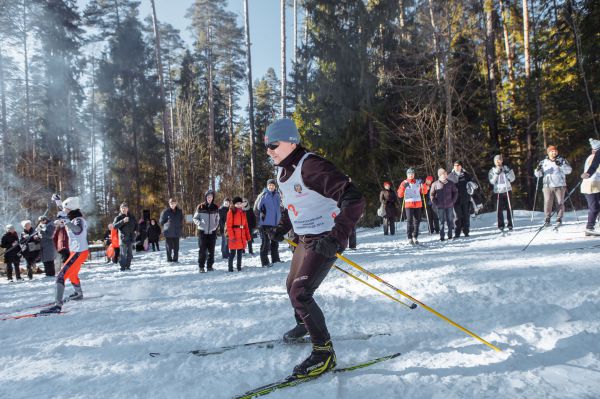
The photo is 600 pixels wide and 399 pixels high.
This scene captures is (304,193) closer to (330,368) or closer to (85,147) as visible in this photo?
(330,368)

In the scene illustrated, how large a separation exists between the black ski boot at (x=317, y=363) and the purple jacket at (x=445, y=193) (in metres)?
8.39

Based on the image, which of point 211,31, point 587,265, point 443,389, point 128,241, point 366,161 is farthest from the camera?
point 211,31

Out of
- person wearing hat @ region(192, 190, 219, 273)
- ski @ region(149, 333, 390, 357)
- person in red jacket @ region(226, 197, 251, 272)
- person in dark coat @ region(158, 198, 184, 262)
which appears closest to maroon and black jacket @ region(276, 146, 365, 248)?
ski @ region(149, 333, 390, 357)

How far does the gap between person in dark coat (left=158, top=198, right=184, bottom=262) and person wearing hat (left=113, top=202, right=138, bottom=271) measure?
97cm

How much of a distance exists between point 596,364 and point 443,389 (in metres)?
1.24

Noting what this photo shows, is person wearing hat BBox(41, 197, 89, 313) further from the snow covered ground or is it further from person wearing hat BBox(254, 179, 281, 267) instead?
person wearing hat BBox(254, 179, 281, 267)

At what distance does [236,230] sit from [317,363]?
22.1 feet

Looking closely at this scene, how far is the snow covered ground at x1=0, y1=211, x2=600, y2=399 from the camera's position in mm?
2846

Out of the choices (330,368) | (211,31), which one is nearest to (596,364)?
(330,368)

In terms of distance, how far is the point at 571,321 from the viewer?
363 centimetres

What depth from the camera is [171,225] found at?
39.7 feet

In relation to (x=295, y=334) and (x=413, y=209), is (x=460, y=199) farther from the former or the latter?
(x=295, y=334)

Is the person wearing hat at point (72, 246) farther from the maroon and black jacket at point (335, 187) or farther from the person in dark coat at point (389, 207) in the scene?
the person in dark coat at point (389, 207)

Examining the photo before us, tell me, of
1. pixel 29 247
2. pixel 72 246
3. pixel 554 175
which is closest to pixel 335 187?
pixel 72 246
